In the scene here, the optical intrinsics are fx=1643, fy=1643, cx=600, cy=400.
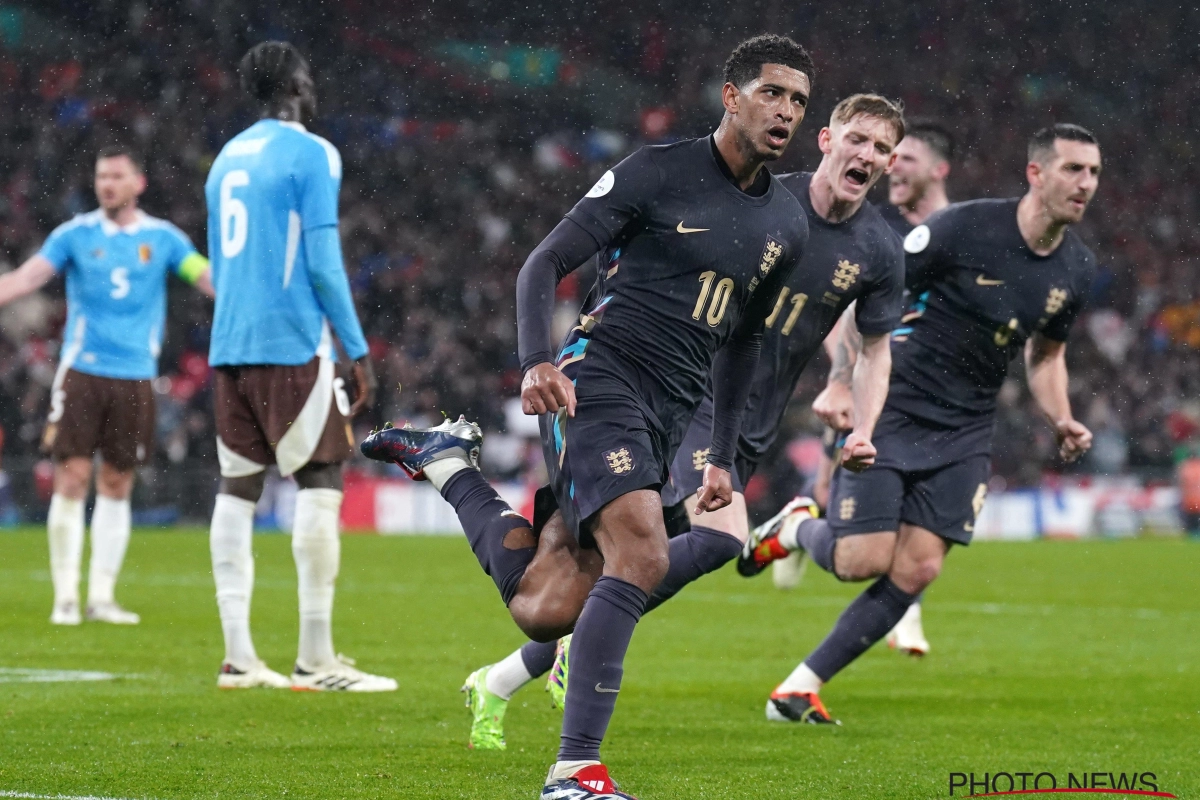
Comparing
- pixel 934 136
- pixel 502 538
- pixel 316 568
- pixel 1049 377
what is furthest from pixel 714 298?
pixel 934 136

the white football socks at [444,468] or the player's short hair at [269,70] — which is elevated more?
the player's short hair at [269,70]

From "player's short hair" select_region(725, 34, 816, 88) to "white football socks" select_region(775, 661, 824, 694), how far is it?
2.54 meters

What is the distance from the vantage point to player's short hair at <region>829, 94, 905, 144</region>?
18.9ft

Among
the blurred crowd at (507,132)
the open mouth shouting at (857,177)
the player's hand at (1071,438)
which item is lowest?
the player's hand at (1071,438)

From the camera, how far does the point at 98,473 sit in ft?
30.4

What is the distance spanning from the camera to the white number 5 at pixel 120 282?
9.18m

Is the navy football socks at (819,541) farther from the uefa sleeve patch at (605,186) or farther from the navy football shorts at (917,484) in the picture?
the uefa sleeve patch at (605,186)

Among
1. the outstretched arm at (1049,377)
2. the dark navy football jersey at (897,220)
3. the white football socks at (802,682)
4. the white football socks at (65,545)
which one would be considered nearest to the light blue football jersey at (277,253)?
the white football socks at (802,682)

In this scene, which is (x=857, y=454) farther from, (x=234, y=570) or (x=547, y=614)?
(x=234, y=570)

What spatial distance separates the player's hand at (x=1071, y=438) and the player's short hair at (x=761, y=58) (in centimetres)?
246

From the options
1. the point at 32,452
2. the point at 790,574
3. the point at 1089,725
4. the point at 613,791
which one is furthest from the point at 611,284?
the point at 32,452

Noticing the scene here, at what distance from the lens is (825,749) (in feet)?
17.7

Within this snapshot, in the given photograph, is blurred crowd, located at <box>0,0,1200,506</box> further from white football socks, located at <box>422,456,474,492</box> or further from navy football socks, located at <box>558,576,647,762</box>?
navy football socks, located at <box>558,576,647,762</box>

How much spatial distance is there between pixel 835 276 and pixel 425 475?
1.81 meters
